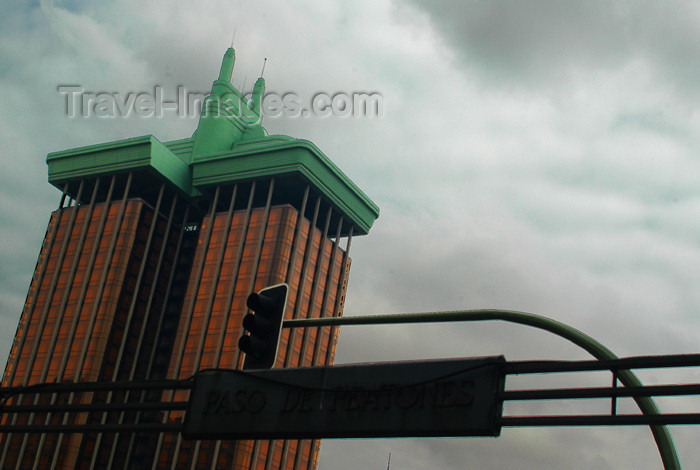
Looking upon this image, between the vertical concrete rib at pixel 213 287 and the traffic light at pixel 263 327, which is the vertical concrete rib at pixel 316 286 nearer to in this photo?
the vertical concrete rib at pixel 213 287

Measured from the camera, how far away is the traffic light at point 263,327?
41.7 feet

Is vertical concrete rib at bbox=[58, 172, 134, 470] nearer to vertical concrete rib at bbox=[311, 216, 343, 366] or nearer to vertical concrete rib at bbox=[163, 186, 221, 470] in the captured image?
vertical concrete rib at bbox=[163, 186, 221, 470]

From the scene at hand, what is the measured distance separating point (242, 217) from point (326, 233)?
1157 cm

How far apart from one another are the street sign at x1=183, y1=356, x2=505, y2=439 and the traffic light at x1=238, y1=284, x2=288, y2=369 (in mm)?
438

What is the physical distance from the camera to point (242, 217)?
364 ft

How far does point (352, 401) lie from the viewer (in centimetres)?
1229

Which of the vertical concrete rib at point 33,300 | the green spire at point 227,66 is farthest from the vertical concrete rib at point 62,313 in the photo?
the green spire at point 227,66

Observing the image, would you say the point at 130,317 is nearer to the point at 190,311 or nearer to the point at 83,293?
the point at 83,293

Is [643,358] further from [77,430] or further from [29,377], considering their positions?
[29,377]

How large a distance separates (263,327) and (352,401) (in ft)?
5.91

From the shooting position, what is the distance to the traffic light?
12.7 meters

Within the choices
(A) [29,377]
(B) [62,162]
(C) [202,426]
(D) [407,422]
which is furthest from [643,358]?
(B) [62,162]

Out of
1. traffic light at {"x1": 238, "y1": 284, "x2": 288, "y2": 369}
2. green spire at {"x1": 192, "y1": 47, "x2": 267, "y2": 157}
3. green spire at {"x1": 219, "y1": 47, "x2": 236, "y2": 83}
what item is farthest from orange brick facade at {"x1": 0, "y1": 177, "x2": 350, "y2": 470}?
traffic light at {"x1": 238, "y1": 284, "x2": 288, "y2": 369}

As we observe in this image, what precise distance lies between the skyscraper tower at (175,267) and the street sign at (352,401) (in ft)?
275
